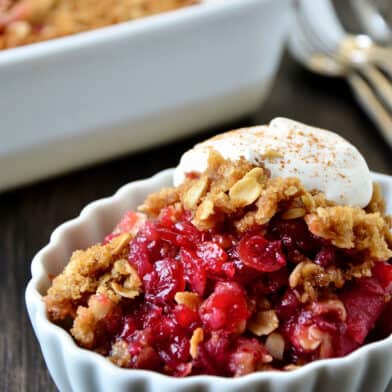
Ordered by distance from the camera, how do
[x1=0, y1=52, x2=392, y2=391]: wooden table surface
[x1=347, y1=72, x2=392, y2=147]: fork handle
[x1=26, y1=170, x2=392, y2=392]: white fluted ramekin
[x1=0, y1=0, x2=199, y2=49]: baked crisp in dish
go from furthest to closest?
[x1=347, y1=72, x2=392, y2=147]: fork handle < [x1=0, y1=0, x2=199, y2=49]: baked crisp in dish < [x1=0, y1=52, x2=392, y2=391]: wooden table surface < [x1=26, y1=170, x2=392, y2=392]: white fluted ramekin

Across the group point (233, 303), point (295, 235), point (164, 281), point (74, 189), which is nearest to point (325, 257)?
point (295, 235)

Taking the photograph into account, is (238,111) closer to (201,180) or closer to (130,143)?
(130,143)

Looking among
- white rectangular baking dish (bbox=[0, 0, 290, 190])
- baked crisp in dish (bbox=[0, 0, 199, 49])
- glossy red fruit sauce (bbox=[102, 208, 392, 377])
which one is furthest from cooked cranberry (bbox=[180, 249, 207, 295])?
baked crisp in dish (bbox=[0, 0, 199, 49])

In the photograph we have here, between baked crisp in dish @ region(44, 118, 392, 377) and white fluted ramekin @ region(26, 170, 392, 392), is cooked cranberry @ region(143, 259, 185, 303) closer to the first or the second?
baked crisp in dish @ region(44, 118, 392, 377)

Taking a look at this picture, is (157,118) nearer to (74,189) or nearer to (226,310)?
(74,189)

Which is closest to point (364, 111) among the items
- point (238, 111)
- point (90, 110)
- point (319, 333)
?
point (238, 111)

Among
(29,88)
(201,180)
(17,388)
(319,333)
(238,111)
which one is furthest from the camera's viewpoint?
(238,111)
